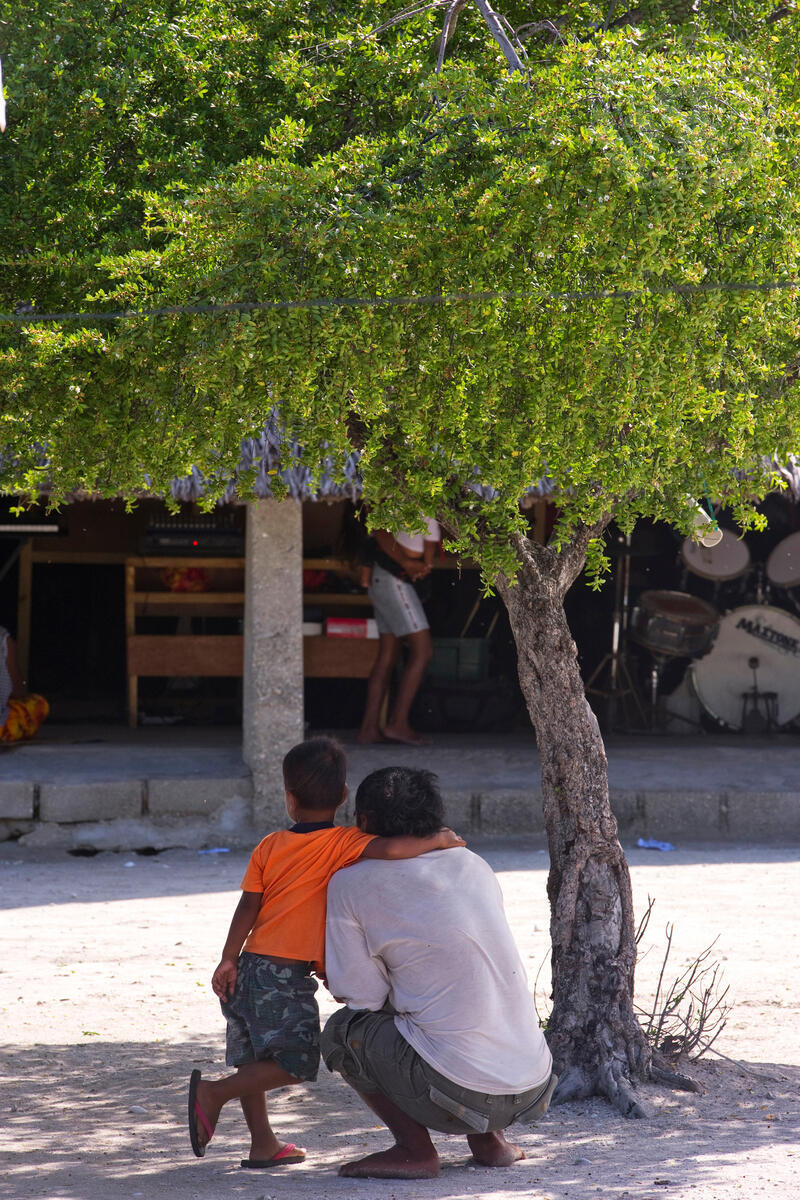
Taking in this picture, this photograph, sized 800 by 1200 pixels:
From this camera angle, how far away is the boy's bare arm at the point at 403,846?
12.1 ft

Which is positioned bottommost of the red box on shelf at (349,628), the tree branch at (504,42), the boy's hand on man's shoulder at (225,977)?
the boy's hand on man's shoulder at (225,977)

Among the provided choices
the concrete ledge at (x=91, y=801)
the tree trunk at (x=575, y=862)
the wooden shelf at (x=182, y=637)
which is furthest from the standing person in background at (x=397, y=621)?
the tree trunk at (x=575, y=862)

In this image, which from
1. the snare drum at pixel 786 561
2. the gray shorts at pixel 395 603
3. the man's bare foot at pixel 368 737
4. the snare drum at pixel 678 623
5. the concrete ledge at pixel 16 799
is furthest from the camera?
the snare drum at pixel 786 561

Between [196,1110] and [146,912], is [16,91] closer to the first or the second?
[196,1110]

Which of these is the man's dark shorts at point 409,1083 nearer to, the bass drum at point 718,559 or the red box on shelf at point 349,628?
the red box on shelf at point 349,628

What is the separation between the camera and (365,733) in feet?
35.1

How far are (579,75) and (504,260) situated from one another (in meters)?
0.57

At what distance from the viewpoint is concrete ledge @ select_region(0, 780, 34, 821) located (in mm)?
9164

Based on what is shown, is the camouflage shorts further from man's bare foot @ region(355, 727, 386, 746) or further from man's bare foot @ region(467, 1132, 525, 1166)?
man's bare foot @ region(355, 727, 386, 746)

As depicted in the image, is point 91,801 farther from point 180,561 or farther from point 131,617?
point 180,561

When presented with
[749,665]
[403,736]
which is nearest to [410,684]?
[403,736]

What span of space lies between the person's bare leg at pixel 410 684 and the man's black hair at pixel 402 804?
6643 millimetres

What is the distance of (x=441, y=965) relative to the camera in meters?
3.62

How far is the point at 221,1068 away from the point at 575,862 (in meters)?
1.55
